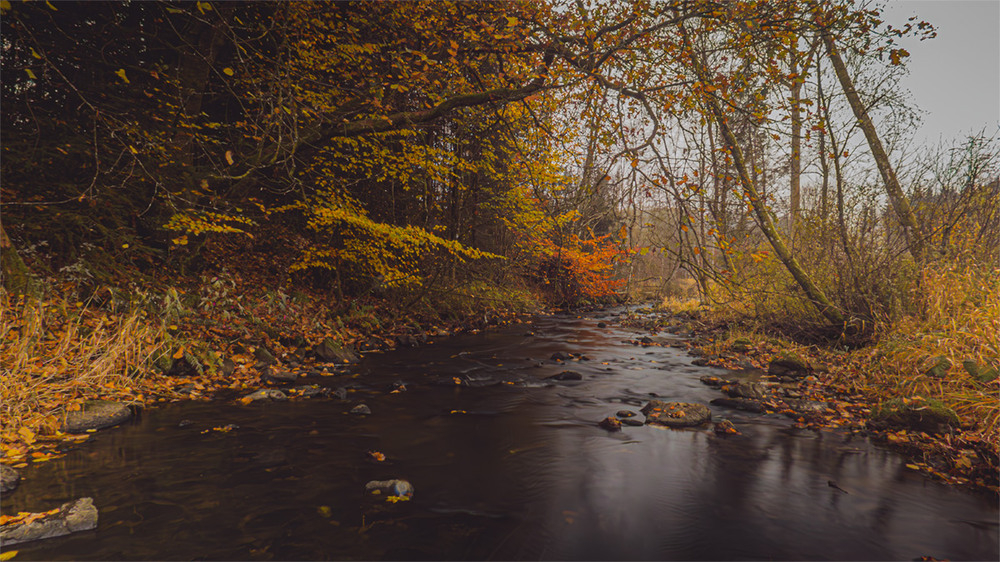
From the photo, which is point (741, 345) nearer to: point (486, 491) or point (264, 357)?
point (486, 491)

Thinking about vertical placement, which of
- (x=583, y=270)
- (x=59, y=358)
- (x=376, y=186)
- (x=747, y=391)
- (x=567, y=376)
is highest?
(x=376, y=186)

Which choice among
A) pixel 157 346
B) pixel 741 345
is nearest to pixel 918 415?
pixel 741 345

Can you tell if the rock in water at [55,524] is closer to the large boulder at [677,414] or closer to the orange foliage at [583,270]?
the large boulder at [677,414]

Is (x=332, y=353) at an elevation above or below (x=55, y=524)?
above

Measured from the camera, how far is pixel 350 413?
17.1 feet

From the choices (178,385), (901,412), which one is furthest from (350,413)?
(901,412)

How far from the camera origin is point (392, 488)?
3.42 metres

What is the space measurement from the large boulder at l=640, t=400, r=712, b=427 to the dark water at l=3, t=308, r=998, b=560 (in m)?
0.20

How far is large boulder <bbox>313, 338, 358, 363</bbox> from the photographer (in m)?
7.62

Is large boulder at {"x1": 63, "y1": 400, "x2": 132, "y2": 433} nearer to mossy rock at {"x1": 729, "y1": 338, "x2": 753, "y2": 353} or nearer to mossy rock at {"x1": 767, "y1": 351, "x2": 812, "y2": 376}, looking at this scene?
mossy rock at {"x1": 767, "y1": 351, "x2": 812, "y2": 376}

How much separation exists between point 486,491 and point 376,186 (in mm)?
8483

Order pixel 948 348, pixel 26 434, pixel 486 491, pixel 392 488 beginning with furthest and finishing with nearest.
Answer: pixel 948 348 < pixel 26 434 < pixel 486 491 < pixel 392 488

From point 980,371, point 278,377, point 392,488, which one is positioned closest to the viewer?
point 392,488

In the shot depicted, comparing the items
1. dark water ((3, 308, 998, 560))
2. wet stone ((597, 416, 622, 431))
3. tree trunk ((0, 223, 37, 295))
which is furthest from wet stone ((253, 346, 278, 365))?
wet stone ((597, 416, 622, 431))
